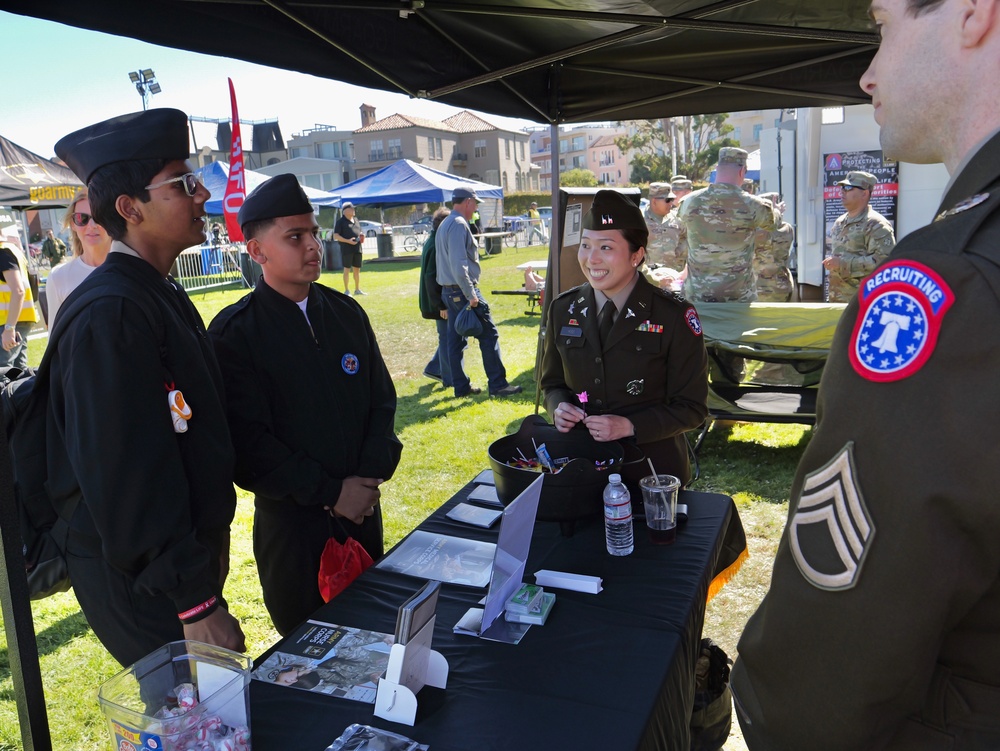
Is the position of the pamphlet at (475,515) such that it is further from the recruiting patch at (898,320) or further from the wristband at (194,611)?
the recruiting patch at (898,320)

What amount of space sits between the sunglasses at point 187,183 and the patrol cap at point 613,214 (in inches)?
55.4

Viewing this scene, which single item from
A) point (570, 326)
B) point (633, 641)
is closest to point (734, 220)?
point (570, 326)

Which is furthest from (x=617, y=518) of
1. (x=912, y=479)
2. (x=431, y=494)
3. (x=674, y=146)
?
(x=674, y=146)

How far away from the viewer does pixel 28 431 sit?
63.3 inches

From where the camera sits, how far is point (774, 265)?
6.75 meters

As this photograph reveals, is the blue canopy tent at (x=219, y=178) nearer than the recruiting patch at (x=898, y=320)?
No

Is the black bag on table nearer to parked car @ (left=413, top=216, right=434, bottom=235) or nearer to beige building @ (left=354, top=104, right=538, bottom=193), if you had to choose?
parked car @ (left=413, top=216, right=434, bottom=235)

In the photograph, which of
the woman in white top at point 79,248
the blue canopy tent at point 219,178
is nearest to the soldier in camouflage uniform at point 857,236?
the woman in white top at point 79,248

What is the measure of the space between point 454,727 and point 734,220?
4863 mm

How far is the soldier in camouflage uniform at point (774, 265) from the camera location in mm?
6652

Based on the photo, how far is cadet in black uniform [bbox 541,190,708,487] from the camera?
263 centimetres

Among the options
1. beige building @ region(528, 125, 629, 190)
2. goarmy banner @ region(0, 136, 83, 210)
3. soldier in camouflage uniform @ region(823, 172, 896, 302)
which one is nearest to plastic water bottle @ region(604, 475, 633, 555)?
soldier in camouflage uniform @ region(823, 172, 896, 302)

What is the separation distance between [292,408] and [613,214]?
4.38 feet

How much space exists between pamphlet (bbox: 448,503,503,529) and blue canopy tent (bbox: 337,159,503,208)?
54.6 feet
